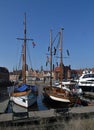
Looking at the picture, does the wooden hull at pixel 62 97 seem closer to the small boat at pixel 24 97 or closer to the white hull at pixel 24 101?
the small boat at pixel 24 97

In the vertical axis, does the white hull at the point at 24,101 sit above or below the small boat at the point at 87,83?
below

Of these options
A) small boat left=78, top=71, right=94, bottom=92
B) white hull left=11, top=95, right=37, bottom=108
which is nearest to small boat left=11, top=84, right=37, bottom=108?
white hull left=11, top=95, right=37, bottom=108

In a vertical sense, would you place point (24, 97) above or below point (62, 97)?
above

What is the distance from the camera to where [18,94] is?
1222 inches

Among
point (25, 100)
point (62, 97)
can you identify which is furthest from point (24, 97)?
point (62, 97)

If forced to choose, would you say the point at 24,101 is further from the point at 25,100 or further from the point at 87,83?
the point at 87,83

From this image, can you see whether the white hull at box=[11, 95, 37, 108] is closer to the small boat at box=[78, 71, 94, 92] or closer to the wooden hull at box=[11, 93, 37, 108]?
the wooden hull at box=[11, 93, 37, 108]

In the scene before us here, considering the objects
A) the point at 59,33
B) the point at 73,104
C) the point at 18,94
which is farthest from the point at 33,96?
the point at 59,33

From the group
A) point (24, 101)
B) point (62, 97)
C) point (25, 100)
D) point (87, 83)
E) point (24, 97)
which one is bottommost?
point (24, 101)

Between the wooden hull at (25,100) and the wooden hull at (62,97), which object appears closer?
the wooden hull at (25,100)

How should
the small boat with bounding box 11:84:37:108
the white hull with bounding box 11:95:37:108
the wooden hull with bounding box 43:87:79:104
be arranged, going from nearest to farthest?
the white hull with bounding box 11:95:37:108 → the small boat with bounding box 11:84:37:108 → the wooden hull with bounding box 43:87:79:104

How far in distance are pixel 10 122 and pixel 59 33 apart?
27484 mm

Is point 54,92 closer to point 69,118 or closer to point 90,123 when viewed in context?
point 69,118

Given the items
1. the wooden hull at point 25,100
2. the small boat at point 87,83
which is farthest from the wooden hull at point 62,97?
the small boat at point 87,83
